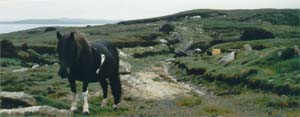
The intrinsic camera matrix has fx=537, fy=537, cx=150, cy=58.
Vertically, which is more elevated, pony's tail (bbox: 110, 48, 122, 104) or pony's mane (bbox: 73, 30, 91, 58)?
pony's mane (bbox: 73, 30, 91, 58)

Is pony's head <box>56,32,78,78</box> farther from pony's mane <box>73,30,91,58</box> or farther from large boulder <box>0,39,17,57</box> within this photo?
large boulder <box>0,39,17,57</box>

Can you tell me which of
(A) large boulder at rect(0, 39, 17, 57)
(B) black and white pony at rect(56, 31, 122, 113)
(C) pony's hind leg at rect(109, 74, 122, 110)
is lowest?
(A) large boulder at rect(0, 39, 17, 57)

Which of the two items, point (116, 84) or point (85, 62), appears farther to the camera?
point (116, 84)

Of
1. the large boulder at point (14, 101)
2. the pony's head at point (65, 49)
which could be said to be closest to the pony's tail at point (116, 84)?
the large boulder at point (14, 101)

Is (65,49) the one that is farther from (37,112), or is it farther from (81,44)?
(37,112)

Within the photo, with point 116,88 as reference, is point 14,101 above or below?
above

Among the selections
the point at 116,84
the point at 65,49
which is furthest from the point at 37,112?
the point at 116,84

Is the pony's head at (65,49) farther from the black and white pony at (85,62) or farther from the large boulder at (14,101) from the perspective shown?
the large boulder at (14,101)

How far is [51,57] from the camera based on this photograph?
80.5 metres

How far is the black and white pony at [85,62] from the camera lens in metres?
21.1

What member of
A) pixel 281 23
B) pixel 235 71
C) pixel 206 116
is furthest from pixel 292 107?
pixel 281 23

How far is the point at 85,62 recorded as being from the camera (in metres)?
22.4

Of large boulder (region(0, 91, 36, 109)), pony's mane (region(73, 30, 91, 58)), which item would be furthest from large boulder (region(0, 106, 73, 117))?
pony's mane (region(73, 30, 91, 58))

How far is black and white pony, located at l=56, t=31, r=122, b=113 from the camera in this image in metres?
21.1
